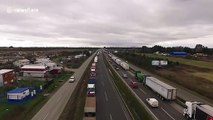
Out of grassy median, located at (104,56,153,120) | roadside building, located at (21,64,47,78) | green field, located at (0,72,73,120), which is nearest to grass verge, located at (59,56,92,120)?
green field, located at (0,72,73,120)

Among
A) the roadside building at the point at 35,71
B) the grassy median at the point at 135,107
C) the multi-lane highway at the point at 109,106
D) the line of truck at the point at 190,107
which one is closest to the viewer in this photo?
the line of truck at the point at 190,107

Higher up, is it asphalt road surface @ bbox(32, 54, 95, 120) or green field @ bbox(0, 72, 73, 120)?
asphalt road surface @ bbox(32, 54, 95, 120)

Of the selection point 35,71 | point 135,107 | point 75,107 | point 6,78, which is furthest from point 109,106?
point 35,71

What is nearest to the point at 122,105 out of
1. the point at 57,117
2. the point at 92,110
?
the point at 92,110

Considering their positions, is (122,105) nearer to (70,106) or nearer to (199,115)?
(70,106)

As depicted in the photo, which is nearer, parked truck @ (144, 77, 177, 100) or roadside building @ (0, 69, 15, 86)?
parked truck @ (144, 77, 177, 100)

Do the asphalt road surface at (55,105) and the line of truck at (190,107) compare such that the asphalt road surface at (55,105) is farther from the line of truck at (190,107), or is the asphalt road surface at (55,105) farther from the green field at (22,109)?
the line of truck at (190,107)

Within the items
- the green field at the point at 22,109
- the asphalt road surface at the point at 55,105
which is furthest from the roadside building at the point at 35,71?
the green field at the point at 22,109

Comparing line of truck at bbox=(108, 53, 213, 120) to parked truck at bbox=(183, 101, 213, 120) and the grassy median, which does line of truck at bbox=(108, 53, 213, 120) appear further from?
the grassy median

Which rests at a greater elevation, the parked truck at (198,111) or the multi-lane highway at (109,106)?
the parked truck at (198,111)
